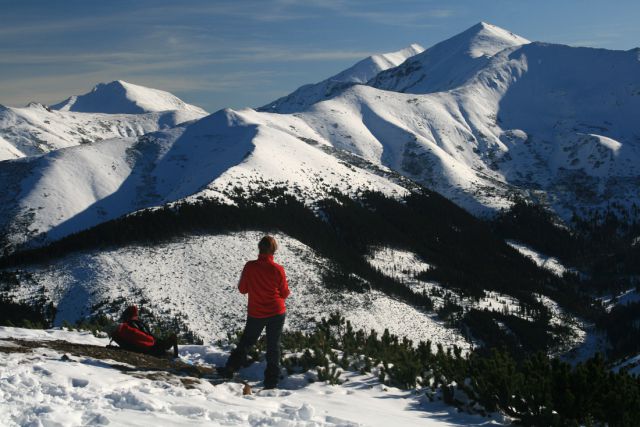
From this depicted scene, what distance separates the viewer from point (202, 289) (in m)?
66.9

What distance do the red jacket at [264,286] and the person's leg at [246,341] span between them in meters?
0.25

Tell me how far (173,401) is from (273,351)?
350cm

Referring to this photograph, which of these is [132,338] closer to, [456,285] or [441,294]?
[441,294]

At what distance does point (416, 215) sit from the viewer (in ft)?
441

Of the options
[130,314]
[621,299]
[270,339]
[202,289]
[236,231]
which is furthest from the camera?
[621,299]

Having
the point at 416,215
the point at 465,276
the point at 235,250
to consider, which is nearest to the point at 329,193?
the point at 416,215

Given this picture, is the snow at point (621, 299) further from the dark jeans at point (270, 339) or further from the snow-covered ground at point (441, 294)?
the dark jeans at point (270, 339)

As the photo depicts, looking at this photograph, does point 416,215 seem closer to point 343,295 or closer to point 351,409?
point 343,295

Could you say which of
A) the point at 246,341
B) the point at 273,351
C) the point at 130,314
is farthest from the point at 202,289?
the point at 273,351

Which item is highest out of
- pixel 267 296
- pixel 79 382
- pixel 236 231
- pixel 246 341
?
pixel 236 231

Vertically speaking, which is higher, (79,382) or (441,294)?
(79,382)

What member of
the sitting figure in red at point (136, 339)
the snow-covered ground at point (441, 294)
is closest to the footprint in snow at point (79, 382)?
Answer: the sitting figure in red at point (136, 339)

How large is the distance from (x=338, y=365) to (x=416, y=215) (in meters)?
120

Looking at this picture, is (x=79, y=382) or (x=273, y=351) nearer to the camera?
(x=79, y=382)
